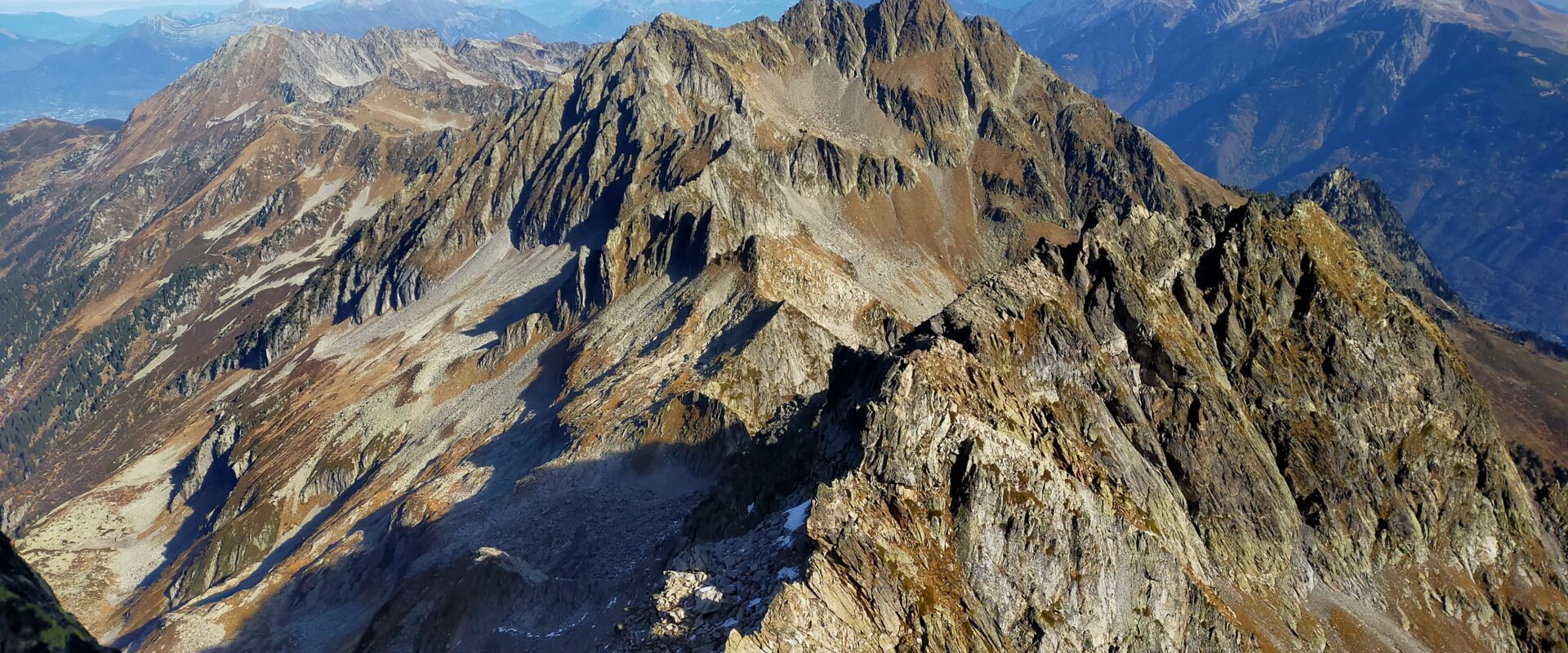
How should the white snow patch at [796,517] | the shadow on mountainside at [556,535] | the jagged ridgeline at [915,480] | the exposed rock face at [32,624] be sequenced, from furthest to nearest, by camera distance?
the shadow on mountainside at [556,535] → the jagged ridgeline at [915,480] → the white snow patch at [796,517] → the exposed rock face at [32,624]

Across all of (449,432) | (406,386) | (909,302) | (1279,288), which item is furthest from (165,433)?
(1279,288)

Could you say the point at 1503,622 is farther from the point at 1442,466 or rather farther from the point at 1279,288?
the point at 1279,288

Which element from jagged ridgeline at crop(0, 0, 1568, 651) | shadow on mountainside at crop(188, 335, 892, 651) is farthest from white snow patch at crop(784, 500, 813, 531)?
shadow on mountainside at crop(188, 335, 892, 651)

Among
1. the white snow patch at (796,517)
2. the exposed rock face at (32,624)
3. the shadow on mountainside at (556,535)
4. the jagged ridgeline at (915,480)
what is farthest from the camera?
the shadow on mountainside at (556,535)

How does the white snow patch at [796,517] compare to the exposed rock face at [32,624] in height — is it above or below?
below

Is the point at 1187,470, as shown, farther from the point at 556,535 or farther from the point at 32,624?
the point at 32,624

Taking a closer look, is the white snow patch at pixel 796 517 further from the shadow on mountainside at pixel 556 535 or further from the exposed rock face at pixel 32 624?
the exposed rock face at pixel 32 624

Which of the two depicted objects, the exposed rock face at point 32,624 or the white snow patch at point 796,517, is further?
the white snow patch at point 796,517

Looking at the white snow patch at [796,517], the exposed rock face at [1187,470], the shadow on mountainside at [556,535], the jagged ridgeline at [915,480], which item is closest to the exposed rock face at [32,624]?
the jagged ridgeline at [915,480]

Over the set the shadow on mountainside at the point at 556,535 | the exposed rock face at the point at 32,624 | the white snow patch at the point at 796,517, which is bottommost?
the shadow on mountainside at the point at 556,535
